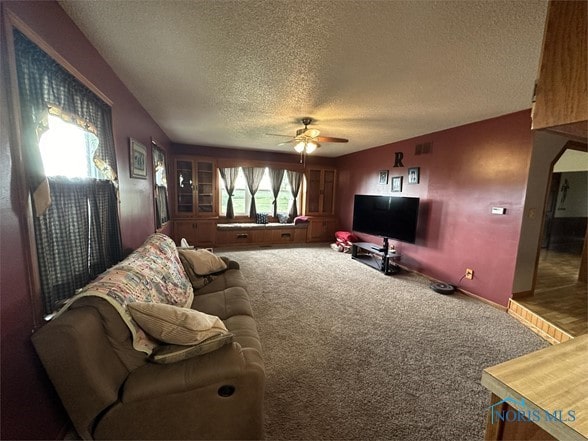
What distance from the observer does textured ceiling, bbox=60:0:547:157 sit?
54.1 inches

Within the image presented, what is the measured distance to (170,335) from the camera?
1272mm

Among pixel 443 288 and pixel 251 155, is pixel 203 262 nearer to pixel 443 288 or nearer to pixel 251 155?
pixel 443 288

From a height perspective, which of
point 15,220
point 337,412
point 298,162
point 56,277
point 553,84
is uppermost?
point 298,162

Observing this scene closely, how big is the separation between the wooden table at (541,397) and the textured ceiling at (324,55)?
1.68 metres

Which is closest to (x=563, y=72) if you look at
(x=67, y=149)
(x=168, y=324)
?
(x=168, y=324)

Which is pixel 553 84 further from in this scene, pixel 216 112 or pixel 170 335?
pixel 216 112

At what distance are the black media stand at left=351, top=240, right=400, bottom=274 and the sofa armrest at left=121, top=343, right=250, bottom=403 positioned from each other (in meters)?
3.46

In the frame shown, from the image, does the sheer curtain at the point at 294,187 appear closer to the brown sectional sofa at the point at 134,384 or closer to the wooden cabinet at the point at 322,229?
the wooden cabinet at the point at 322,229

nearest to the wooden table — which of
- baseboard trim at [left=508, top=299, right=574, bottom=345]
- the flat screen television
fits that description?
baseboard trim at [left=508, top=299, right=574, bottom=345]

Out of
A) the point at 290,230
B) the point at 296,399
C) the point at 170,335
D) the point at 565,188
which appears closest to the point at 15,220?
the point at 170,335

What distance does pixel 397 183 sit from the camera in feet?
15.2

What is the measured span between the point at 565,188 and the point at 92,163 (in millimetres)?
9400

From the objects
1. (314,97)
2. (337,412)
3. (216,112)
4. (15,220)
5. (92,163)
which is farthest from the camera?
(216,112)

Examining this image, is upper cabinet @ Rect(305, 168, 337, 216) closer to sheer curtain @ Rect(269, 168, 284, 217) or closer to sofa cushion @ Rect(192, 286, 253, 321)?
sheer curtain @ Rect(269, 168, 284, 217)
